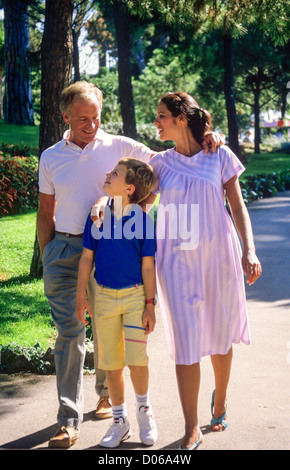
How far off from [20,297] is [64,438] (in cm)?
348

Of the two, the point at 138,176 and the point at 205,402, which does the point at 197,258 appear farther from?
the point at 205,402

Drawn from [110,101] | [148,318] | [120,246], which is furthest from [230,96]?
[148,318]

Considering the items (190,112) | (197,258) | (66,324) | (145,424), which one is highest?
(190,112)

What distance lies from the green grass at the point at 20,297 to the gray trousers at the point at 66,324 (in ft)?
4.96

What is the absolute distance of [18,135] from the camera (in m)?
19.6

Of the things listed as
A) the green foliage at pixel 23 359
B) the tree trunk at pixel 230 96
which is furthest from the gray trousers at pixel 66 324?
the tree trunk at pixel 230 96

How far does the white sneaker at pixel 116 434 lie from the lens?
3721mm

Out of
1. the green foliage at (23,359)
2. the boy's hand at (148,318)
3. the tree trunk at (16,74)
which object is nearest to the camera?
the boy's hand at (148,318)

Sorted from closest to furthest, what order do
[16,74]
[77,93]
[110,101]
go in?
1. [77,93]
2. [16,74]
3. [110,101]

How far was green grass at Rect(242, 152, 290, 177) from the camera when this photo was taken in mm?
23684

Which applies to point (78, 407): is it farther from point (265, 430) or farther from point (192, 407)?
point (265, 430)

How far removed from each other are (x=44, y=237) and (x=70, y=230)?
0.70 ft

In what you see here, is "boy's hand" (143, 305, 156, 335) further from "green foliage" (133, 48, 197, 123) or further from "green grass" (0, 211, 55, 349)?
"green foliage" (133, 48, 197, 123)

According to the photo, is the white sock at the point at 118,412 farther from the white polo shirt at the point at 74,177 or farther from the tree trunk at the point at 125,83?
the tree trunk at the point at 125,83
